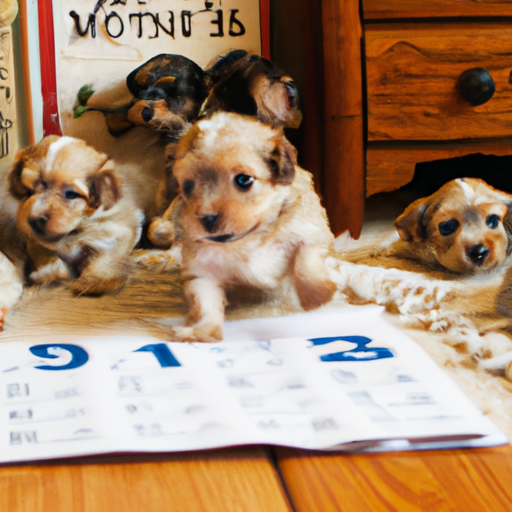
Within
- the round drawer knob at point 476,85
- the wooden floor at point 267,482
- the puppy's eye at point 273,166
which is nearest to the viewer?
the wooden floor at point 267,482

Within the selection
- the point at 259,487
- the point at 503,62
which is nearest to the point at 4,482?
the point at 259,487

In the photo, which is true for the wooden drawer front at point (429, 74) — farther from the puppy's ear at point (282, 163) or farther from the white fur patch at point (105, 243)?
the white fur patch at point (105, 243)

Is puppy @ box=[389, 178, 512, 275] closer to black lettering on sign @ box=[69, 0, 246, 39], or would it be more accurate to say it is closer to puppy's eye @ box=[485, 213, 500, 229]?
puppy's eye @ box=[485, 213, 500, 229]

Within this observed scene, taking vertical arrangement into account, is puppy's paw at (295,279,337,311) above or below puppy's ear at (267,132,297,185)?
below

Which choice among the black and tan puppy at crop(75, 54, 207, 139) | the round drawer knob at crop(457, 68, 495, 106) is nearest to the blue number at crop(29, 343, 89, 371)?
the black and tan puppy at crop(75, 54, 207, 139)

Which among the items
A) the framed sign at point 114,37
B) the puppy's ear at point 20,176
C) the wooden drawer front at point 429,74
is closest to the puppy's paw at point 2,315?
the puppy's ear at point 20,176

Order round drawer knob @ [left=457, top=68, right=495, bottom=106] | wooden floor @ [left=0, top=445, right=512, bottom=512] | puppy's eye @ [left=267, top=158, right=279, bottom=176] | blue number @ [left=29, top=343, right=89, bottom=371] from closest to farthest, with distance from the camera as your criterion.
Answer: wooden floor @ [left=0, top=445, right=512, bottom=512], blue number @ [left=29, top=343, right=89, bottom=371], puppy's eye @ [left=267, top=158, right=279, bottom=176], round drawer knob @ [left=457, top=68, right=495, bottom=106]
